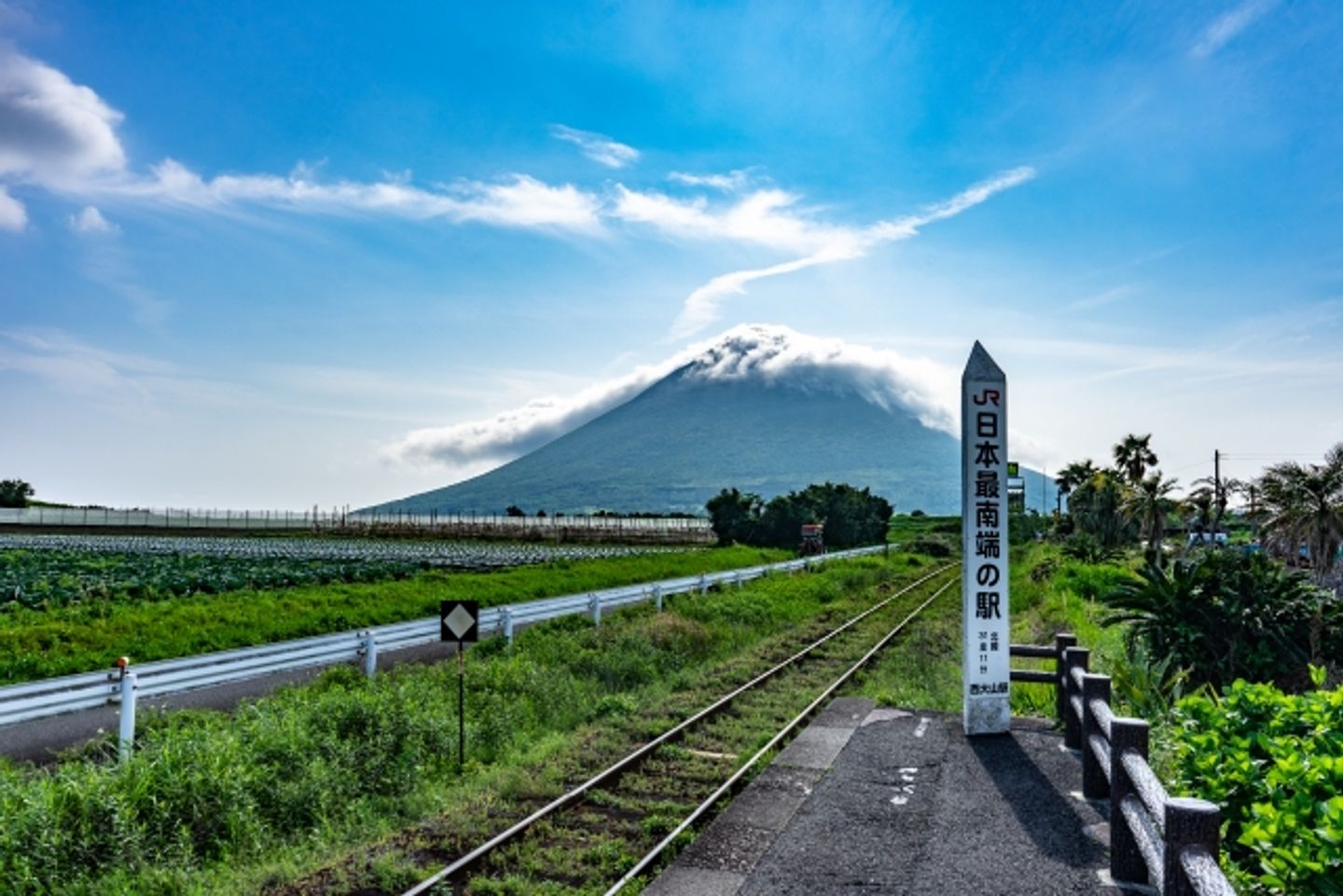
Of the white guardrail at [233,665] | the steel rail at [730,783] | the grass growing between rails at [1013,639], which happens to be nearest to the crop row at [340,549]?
the grass growing between rails at [1013,639]

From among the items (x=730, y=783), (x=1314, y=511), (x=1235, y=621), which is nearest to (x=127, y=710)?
(x=730, y=783)

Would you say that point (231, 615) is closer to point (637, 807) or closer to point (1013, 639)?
point (637, 807)

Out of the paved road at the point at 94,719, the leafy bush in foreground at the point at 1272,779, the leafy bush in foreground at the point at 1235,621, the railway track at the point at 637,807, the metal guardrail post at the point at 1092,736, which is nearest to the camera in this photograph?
the leafy bush in foreground at the point at 1272,779

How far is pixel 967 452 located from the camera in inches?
429

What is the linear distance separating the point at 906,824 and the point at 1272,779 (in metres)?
3.50

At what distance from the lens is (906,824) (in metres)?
8.05

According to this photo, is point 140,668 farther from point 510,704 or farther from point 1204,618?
point 1204,618

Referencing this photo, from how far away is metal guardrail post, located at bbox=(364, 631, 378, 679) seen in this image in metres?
14.7

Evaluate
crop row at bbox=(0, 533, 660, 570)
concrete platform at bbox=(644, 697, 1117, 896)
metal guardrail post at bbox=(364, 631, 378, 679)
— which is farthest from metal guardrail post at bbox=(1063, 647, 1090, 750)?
crop row at bbox=(0, 533, 660, 570)

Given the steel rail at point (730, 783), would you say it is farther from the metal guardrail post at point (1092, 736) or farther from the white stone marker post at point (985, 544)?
the metal guardrail post at point (1092, 736)

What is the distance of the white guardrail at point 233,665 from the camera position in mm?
10430

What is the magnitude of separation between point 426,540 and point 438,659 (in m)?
58.2

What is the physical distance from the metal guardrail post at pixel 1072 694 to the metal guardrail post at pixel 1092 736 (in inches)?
41.9

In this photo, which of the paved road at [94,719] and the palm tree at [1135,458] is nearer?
the paved road at [94,719]
